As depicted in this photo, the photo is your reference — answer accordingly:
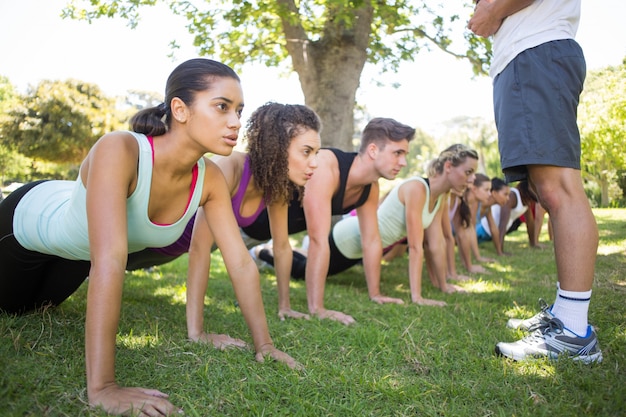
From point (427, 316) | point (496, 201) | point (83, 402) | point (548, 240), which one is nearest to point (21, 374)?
point (83, 402)

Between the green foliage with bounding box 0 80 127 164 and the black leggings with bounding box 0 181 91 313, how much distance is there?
76.4 ft

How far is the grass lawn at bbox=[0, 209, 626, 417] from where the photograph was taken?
185 centimetres

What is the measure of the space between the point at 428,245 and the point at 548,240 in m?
5.88

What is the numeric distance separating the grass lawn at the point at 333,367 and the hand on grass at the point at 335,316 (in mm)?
93

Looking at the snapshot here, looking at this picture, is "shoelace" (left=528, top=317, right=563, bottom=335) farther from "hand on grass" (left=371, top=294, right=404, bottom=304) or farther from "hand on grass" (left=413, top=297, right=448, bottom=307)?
"hand on grass" (left=371, top=294, right=404, bottom=304)

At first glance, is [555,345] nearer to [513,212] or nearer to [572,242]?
[572,242]

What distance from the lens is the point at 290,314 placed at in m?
3.47

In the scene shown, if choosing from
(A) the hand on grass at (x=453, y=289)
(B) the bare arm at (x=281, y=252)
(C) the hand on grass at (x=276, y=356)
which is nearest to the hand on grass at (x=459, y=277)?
(A) the hand on grass at (x=453, y=289)

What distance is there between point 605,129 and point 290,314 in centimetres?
1406

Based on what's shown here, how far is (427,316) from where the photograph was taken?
3.45 meters

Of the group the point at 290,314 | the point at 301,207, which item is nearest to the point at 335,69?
the point at 301,207

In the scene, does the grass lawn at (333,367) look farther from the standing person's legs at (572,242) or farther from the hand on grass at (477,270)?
the hand on grass at (477,270)

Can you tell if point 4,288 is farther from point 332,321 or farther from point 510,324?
point 510,324

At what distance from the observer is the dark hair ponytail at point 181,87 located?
7.39ft
